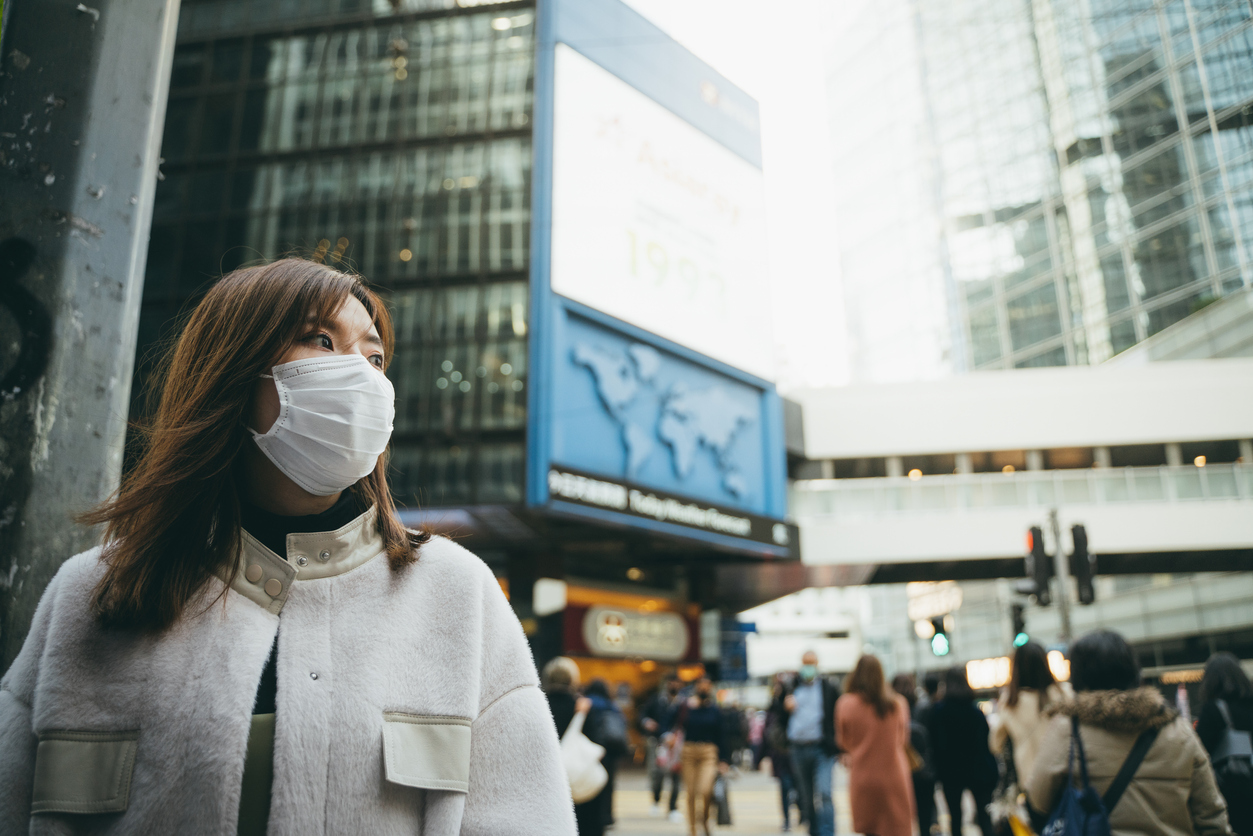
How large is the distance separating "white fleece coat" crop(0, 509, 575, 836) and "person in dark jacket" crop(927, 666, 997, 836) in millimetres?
Answer: 6958

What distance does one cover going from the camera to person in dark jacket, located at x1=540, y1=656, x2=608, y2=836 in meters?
6.88

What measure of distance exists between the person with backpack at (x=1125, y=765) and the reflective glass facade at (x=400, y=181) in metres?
20.1

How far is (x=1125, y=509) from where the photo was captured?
25.8m

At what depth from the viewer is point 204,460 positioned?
4.82 feet

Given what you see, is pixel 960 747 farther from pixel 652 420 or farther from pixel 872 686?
pixel 652 420

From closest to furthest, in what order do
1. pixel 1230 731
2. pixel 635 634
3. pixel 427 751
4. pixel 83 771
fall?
pixel 83 771 → pixel 427 751 → pixel 1230 731 → pixel 635 634

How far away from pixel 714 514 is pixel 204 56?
2213cm

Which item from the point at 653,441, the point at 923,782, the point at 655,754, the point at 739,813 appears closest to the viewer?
the point at 923,782

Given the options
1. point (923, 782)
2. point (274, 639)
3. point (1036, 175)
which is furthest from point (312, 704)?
point (1036, 175)

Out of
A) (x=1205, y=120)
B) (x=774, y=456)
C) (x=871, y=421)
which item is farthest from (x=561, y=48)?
(x=1205, y=120)

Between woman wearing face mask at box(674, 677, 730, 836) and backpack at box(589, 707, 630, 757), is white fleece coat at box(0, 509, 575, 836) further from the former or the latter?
woman wearing face mask at box(674, 677, 730, 836)

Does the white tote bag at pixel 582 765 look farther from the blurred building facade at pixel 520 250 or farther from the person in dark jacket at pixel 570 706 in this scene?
the blurred building facade at pixel 520 250

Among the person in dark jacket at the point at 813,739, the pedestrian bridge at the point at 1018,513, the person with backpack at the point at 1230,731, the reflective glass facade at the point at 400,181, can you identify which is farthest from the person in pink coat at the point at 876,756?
the pedestrian bridge at the point at 1018,513

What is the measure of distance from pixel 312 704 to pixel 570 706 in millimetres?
6038
